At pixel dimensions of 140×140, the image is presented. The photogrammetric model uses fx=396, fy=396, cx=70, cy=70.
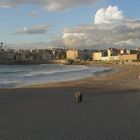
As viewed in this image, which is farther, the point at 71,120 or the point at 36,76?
the point at 36,76

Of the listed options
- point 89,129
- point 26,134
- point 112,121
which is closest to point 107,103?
point 112,121

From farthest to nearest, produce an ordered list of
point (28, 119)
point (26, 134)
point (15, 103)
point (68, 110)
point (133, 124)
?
point (15, 103)
point (68, 110)
point (28, 119)
point (133, 124)
point (26, 134)

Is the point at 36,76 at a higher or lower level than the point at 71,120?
lower

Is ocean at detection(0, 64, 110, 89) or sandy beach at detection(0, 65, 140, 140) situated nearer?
sandy beach at detection(0, 65, 140, 140)

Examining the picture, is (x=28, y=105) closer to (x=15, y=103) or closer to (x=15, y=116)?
(x=15, y=103)

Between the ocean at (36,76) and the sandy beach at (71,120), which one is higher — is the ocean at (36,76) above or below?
below

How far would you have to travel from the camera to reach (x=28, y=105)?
774 inches

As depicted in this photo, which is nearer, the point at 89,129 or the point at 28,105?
the point at 89,129

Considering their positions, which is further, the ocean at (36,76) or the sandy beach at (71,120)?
the ocean at (36,76)

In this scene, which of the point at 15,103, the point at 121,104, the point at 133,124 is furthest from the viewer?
the point at 15,103

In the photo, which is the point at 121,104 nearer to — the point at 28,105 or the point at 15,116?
the point at 28,105

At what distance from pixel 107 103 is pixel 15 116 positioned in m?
5.75

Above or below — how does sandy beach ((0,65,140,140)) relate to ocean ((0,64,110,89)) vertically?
above

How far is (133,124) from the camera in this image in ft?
45.2
